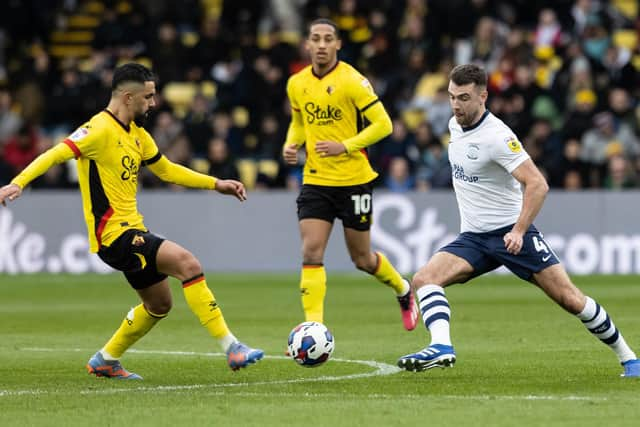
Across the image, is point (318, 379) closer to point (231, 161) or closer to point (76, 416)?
point (76, 416)

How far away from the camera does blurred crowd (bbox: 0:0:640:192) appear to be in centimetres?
2312

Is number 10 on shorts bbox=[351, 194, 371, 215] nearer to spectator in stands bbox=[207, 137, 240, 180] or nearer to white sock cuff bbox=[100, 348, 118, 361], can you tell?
white sock cuff bbox=[100, 348, 118, 361]

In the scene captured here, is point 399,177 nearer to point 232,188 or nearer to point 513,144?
point 232,188

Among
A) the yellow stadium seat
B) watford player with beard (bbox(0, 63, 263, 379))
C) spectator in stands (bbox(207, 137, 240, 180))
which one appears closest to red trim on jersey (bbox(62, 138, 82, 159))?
watford player with beard (bbox(0, 63, 263, 379))

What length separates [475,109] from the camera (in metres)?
9.55

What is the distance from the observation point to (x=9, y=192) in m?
8.83

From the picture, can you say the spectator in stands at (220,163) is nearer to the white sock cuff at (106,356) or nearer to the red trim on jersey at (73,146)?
the white sock cuff at (106,356)

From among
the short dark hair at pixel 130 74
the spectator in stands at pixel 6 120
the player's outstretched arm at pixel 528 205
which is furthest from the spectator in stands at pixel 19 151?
the player's outstretched arm at pixel 528 205

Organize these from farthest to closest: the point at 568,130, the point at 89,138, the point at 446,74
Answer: the point at 446,74 → the point at 568,130 → the point at 89,138

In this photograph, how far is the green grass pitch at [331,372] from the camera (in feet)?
25.9

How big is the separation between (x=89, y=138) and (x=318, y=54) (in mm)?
3141

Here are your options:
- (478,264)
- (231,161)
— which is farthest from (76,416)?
(231,161)

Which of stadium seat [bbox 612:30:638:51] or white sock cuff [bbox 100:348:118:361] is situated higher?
stadium seat [bbox 612:30:638:51]

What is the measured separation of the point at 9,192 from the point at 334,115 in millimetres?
3972
